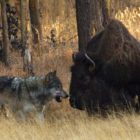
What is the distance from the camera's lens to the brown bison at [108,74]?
38.8ft

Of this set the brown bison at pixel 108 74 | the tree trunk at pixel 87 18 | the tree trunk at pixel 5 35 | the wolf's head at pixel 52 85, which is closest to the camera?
the brown bison at pixel 108 74

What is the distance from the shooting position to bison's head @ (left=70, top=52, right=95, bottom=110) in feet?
39.5

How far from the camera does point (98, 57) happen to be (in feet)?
39.6

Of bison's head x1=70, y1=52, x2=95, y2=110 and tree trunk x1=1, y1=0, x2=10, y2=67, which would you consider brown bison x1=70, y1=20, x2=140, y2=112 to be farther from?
tree trunk x1=1, y1=0, x2=10, y2=67

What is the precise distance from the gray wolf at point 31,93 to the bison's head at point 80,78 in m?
0.73

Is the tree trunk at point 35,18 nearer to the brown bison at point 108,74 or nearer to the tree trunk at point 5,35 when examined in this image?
the tree trunk at point 5,35

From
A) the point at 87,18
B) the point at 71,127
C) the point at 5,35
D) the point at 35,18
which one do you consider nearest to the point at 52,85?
the point at 71,127

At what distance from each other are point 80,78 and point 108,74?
0.61 m

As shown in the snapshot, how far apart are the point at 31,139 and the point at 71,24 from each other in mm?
17319

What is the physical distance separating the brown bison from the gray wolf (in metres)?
0.84

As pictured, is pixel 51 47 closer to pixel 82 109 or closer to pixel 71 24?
pixel 71 24

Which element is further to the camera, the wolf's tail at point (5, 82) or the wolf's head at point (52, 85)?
the wolf's tail at point (5, 82)

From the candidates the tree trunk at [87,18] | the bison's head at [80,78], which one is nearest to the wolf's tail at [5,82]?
the bison's head at [80,78]

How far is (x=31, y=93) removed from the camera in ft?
43.4
